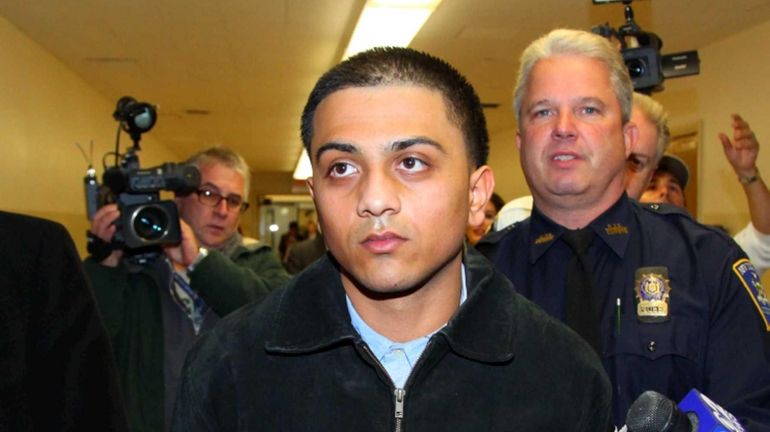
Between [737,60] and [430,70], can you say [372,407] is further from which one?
[737,60]

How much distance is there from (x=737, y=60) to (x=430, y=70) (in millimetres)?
5736

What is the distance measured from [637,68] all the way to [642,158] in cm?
34

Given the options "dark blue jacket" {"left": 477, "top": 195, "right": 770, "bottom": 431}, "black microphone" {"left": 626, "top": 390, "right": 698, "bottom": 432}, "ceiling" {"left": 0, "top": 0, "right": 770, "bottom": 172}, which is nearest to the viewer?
"black microphone" {"left": 626, "top": 390, "right": 698, "bottom": 432}

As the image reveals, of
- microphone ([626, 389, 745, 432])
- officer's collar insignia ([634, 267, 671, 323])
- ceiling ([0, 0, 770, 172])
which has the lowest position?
microphone ([626, 389, 745, 432])

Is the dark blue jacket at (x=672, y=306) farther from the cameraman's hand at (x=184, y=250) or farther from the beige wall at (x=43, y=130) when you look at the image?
the beige wall at (x=43, y=130)

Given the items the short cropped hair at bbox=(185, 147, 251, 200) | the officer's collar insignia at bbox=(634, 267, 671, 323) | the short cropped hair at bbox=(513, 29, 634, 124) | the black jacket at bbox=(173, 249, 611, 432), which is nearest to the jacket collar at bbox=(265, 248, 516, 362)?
the black jacket at bbox=(173, 249, 611, 432)

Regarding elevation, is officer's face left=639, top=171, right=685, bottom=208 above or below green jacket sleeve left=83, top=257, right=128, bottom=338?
above

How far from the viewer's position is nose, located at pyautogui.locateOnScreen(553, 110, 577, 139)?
1721 mm

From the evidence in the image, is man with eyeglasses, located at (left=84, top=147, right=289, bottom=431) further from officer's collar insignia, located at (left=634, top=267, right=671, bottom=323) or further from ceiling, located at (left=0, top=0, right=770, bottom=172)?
ceiling, located at (left=0, top=0, right=770, bottom=172)

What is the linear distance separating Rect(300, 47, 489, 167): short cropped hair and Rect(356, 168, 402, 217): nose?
6.8 inches

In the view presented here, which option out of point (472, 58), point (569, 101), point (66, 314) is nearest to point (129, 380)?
point (66, 314)

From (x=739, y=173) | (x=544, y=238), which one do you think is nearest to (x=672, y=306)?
(x=544, y=238)

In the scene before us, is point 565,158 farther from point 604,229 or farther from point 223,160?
point 223,160

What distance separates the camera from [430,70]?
1.28 meters
